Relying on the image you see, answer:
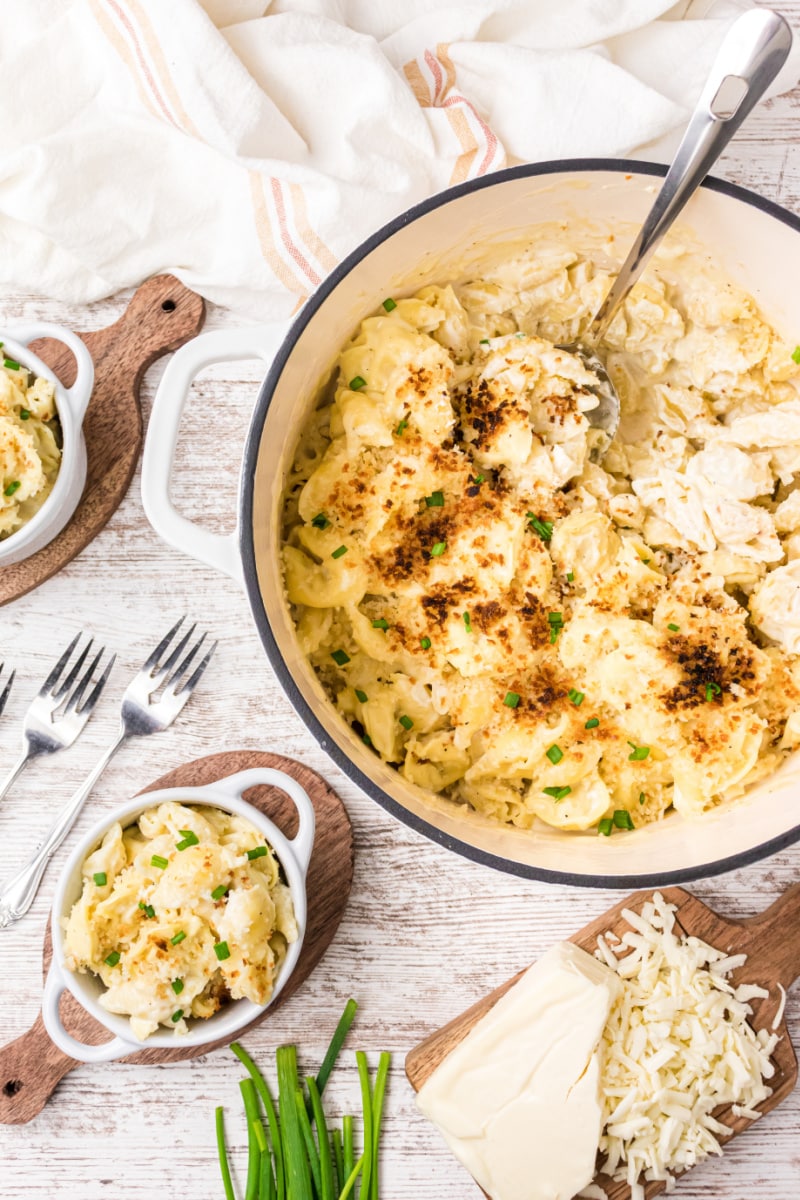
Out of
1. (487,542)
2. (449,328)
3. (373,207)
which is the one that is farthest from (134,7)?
(487,542)

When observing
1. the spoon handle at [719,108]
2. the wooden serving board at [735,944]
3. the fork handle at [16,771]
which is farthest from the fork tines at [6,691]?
the spoon handle at [719,108]

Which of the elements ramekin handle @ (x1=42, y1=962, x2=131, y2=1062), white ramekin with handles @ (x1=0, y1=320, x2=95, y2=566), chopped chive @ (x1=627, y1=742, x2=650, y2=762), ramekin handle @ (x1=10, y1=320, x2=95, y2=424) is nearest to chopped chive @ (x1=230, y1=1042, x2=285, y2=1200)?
ramekin handle @ (x1=42, y1=962, x2=131, y2=1062)

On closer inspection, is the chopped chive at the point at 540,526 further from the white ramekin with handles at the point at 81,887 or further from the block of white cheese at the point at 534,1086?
the block of white cheese at the point at 534,1086

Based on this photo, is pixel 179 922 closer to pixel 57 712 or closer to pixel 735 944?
pixel 57 712

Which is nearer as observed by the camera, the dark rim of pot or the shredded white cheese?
the dark rim of pot

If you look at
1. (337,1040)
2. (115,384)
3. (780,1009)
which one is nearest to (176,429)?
(115,384)

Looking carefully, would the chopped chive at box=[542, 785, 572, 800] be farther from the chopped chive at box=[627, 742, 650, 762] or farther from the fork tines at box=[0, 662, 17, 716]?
the fork tines at box=[0, 662, 17, 716]

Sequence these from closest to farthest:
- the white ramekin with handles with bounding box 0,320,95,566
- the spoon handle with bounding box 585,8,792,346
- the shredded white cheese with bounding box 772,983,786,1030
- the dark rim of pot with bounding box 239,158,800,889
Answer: the spoon handle with bounding box 585,8,792,346 < the dark rim of pot with bounding box 239,158,800,889 < the white ramekin with handles with bounding box 0,320,95,566 < the shredded white cheese with bounding box 772,983,786,1030
